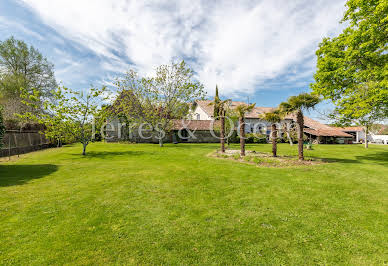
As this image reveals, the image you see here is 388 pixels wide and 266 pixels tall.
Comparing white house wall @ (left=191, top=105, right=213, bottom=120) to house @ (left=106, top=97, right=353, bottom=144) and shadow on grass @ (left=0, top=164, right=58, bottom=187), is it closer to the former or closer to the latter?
house @ (left=106, top=97, right=353, bottom=144)

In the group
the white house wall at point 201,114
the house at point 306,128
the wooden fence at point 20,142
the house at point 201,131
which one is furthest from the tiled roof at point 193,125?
the wooden fence at point 20,142

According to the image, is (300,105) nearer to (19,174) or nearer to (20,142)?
(19,174)

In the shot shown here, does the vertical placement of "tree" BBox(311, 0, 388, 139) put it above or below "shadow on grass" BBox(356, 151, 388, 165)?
above

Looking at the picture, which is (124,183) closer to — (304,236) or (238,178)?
(238,178)

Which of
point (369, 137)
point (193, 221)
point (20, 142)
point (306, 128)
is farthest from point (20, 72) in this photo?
A: point (369, 137)

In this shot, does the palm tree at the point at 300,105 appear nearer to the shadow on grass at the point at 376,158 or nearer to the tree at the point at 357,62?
the tree at the point at 357,62

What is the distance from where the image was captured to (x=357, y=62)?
39.9 feet

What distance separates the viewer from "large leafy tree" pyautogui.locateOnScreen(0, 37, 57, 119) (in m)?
25.8

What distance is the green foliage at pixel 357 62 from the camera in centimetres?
1074

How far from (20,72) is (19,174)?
30.2 metres

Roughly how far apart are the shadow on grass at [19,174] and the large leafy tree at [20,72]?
1887 cm

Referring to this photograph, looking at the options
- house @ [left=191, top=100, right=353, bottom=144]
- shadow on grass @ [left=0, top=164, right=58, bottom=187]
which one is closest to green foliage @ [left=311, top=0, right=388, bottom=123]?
shadow on grass @ [left=0, top=164, right=58, bottom=187]

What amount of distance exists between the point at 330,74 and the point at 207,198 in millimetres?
13619

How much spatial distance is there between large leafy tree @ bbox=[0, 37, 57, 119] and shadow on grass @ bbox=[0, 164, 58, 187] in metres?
18.9
